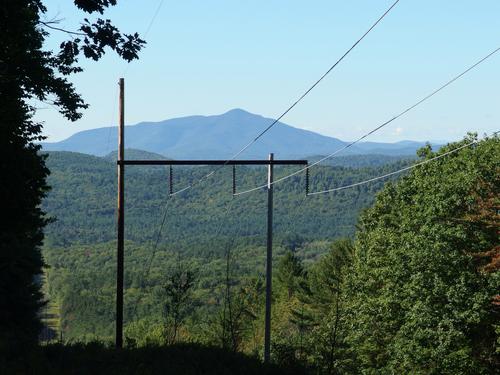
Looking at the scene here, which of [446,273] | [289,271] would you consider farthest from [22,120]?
[289,271]

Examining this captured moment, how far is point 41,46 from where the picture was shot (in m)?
22.1

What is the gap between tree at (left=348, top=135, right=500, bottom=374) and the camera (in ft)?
103

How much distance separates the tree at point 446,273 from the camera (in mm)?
31266

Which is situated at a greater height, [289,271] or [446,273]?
[446,273]

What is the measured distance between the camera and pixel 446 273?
106 ft

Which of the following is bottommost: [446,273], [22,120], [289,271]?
[289,271]

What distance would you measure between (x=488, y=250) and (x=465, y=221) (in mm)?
1471

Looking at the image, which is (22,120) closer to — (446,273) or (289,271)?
(446,273)

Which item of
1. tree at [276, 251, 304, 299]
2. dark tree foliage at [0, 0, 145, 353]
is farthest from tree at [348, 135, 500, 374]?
tree at [276, 251, 304, 299]

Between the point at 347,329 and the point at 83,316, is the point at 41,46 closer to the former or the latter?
the point at 347,329

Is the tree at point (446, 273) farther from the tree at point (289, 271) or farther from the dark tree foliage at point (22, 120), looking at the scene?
the tree at point (289, 271)

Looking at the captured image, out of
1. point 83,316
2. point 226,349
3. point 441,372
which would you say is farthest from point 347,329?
point 83,316

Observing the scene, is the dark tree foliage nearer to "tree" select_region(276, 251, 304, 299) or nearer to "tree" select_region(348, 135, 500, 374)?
"tree" select_region(348, 135, 500, 374)

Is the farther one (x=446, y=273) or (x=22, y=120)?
(x=446, y=273)
